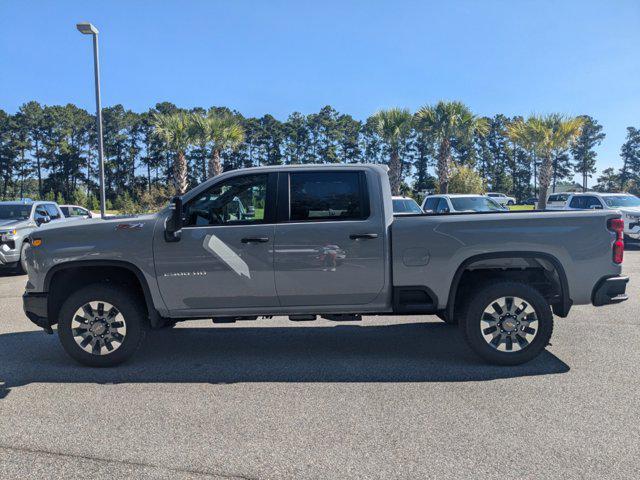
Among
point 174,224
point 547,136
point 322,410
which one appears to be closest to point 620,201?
point 547,136

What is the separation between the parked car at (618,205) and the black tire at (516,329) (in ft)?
39.6

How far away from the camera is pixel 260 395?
4.32 meters

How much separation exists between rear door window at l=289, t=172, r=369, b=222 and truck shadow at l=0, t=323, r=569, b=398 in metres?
1.52

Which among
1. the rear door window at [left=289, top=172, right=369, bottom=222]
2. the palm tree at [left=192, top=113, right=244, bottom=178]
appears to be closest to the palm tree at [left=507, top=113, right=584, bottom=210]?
the palm tree at [left=192, top=113, right=244, bottom=178]

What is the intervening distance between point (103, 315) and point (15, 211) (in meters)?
9.75

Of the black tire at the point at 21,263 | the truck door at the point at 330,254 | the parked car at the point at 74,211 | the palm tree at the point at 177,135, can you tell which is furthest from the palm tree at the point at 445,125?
the truck door at the point at 330,254

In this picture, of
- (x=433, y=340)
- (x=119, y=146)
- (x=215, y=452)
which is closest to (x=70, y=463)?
(x=215, y=452)

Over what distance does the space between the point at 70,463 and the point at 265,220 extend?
2636 mm

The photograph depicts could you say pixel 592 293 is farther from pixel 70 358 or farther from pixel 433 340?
pixel 70 358

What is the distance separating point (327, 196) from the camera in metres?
5.10

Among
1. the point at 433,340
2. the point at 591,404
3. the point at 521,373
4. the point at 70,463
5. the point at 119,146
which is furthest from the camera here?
the point at 119,146

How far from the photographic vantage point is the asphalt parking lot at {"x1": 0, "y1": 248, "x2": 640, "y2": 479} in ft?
10.4

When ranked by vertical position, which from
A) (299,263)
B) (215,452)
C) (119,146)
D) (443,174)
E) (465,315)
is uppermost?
(119,146)

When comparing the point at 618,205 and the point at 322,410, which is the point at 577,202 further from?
the point at 322,410
